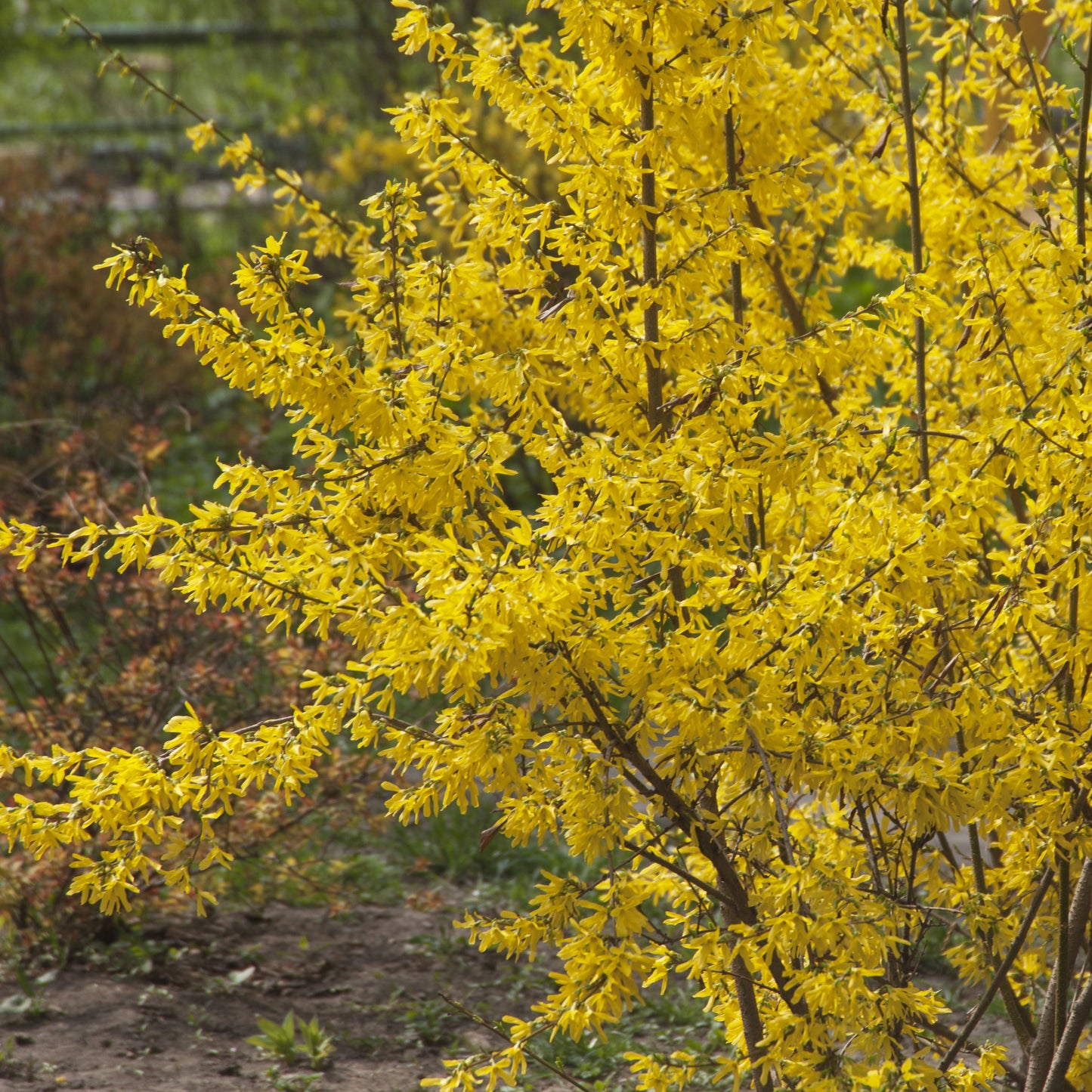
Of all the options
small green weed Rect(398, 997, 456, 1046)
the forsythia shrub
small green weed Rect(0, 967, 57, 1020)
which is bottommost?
small green weed Rect(398, 997, 456, 1046)

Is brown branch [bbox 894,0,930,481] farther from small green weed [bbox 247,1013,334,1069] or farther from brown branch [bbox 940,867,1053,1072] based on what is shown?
small green weed [bbox 247,1013,334,1069]

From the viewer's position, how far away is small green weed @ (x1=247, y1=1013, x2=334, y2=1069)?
359cm

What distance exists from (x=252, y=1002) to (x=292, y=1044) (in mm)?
389

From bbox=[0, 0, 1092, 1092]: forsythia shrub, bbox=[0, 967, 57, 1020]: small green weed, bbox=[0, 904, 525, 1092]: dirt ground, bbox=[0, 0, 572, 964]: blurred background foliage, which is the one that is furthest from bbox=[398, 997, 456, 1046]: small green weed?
bbox=[0, 0, 1092, 1092]: forsythia shrub

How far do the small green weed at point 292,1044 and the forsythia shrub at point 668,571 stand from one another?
47.4 inches

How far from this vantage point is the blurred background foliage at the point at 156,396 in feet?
13.7

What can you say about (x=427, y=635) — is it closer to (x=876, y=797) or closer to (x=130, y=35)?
(x=876, y=797)

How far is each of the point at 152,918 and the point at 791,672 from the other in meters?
2.71

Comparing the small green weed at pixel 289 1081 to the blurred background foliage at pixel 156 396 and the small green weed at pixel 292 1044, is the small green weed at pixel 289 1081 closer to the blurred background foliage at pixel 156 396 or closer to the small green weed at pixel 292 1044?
the small green weed at pixel 292 1044

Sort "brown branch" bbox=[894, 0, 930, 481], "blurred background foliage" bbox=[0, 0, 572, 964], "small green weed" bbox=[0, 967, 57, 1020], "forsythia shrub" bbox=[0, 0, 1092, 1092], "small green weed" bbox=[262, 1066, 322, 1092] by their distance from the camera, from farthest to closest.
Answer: "blurred background foliage" bbox=[0, 0, 572, 964], "small green weed" bbox=[0, 967, 57, 1020], "small green weed" bbox=[262, 1066, 322, 1092], "brown branch" bbox=[894, 0, 930, 481], "forsythia shrub" bbox=[0, 0, 1092, 1092]

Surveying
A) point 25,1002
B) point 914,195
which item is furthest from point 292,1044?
point 914,195

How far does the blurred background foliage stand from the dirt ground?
144mm

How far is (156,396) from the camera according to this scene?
8.02 metres

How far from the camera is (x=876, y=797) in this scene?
240cm
